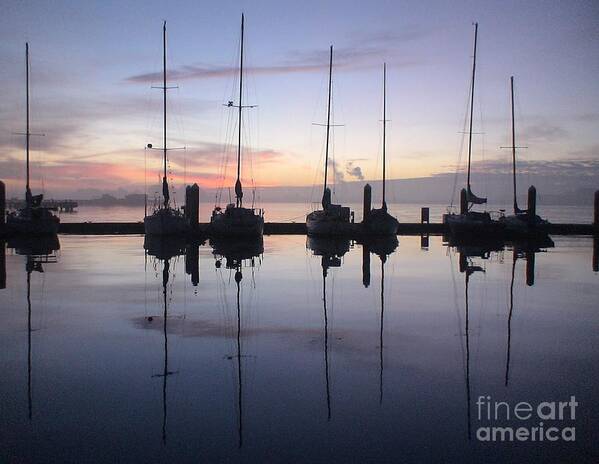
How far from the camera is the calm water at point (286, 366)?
7.12 metres

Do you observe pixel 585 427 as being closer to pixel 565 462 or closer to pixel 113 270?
pixel 565 462

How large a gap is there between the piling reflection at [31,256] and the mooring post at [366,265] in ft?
32.3

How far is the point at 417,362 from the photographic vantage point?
34.6ft

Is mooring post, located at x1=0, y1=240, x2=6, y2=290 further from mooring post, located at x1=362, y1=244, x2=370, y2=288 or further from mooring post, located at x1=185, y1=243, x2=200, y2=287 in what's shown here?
mooring post, located at x1=362, y1=244, x2=370, y2=288

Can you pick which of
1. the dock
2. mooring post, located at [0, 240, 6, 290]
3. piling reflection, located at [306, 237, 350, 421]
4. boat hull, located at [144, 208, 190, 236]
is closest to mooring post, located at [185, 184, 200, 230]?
the dock

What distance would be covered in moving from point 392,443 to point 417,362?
3.56 m

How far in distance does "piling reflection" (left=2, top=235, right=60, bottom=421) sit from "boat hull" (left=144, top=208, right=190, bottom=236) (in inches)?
225

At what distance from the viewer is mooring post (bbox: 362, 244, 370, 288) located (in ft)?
68.1

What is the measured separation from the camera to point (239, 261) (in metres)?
27.3

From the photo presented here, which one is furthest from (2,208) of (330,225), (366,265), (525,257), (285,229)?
(525,257)

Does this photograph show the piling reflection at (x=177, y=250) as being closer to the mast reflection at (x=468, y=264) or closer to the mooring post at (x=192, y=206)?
the mooring post at (x=192, y=206)

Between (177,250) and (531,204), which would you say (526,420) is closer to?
(177,250)

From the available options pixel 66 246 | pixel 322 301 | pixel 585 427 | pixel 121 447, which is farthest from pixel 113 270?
pixel 585 427

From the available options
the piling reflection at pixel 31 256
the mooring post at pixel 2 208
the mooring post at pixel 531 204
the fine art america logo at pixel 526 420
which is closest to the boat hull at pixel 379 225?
the mooring post at pixel 531 204
